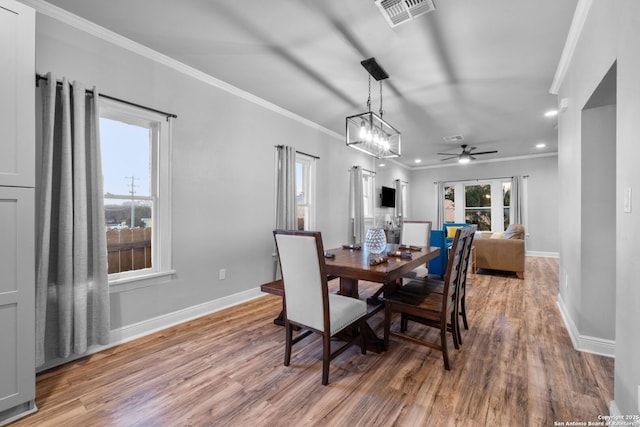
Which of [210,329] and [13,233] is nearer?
[13,233]

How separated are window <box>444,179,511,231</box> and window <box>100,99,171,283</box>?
26.3 feet

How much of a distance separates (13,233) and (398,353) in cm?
263

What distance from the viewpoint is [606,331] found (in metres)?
2.24

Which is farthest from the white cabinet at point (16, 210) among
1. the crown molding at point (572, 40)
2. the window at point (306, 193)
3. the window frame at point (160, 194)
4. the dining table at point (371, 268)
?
the crown molding at point (572, 40)

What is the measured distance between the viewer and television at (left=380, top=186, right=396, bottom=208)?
729 cm

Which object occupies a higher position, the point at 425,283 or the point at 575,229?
the point at 575,229

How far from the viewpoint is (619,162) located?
4.95ft

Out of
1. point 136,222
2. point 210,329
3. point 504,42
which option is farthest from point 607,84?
point 136,222

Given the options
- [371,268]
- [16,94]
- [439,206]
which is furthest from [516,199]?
[16,94]

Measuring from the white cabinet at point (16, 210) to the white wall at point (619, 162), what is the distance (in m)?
3.04

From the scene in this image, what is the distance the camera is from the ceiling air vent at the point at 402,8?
6.64 feet

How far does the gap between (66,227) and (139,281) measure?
78 cm

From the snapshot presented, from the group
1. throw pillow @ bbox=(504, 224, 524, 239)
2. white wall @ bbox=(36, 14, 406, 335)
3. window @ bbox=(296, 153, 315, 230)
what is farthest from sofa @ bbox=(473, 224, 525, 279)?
white wall @ bbox=(36, 14, 406, 335)

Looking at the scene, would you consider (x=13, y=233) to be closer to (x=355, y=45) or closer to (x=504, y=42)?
(x=355, y=45)
